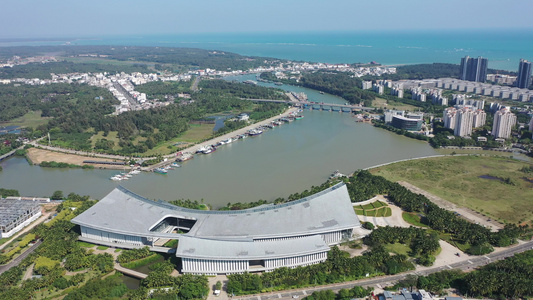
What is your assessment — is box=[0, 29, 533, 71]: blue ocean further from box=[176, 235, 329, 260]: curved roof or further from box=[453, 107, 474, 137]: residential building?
box=[176, 235, 329, 260]: curved roof

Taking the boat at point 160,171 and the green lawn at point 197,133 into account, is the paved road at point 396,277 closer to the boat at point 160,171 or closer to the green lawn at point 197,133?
the boat at point 160,171

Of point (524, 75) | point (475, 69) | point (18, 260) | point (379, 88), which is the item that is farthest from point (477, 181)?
point (475, 69)

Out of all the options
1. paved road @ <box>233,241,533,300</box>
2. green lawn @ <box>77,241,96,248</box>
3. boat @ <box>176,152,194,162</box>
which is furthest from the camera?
A: boat @ <box>176,152,194,162</box>

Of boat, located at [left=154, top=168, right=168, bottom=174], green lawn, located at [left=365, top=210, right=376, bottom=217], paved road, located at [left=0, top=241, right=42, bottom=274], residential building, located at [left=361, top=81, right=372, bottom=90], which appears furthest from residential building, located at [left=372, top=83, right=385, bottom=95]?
paved road, located at [left=0, top=241, right=42, bottom=274]

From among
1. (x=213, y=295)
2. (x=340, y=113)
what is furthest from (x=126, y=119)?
(x=213, y=295)

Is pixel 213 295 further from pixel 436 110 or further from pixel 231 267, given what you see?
pixel 436 110

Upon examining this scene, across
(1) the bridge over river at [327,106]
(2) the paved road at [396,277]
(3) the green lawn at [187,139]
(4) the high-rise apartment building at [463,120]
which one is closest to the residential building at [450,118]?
(4) the high-rise apartment building at [463,120]

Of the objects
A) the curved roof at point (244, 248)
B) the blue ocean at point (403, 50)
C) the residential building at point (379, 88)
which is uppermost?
the blue ocean at point (403, 50)
